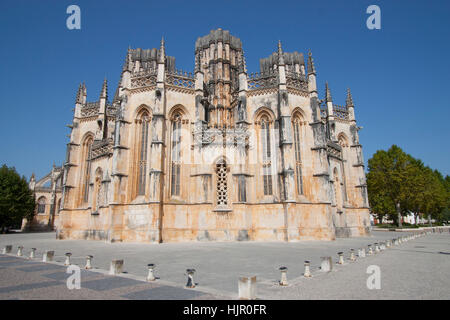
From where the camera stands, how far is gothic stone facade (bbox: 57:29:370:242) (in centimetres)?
2338

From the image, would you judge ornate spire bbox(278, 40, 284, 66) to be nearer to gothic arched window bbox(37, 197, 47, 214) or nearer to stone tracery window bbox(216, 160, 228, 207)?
stone tracery window bbox(216, 160, 228, 207)

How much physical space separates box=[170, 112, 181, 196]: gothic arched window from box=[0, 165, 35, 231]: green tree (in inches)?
1319

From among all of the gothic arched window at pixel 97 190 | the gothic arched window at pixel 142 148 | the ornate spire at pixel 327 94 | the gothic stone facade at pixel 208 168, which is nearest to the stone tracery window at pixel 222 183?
the gothic stone facade at pixel 208 168

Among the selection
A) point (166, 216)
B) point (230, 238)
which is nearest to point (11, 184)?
point (166, 216)

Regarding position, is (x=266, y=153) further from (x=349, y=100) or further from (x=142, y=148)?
(x=349, y=100)

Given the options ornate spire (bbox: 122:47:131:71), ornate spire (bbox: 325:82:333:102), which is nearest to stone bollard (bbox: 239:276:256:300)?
ornate spire (bbox: 122:47:131:71)

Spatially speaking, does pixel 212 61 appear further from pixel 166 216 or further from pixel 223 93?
pixel 166 216

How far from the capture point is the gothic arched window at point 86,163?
30.8m

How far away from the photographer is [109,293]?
657 cm

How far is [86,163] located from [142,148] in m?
10.3

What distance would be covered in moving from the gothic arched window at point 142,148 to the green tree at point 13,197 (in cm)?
3101

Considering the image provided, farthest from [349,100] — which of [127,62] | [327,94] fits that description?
[127,62]

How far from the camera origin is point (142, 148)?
2542 cm
